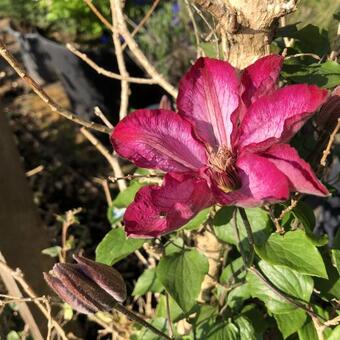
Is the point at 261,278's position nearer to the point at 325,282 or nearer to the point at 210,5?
the point at 325,282

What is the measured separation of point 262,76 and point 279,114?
0.05 metres

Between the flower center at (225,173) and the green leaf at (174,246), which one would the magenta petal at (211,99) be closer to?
the flower center at (225,173)

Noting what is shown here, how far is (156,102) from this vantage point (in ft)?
9.20

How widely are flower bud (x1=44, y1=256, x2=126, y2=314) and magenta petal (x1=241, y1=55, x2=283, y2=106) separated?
0.27m

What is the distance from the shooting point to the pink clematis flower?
52cm

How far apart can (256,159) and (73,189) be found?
1.75 metres

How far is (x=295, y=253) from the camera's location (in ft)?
2.23

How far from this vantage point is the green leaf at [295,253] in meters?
0.66

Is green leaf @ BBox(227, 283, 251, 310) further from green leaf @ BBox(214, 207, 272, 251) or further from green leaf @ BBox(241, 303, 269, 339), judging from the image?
green leaf @ BBox(214, 207, 272, 251)

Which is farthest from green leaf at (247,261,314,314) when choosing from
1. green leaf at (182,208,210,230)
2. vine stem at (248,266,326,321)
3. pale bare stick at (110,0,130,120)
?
pale bare stick at (110,0,130,120)

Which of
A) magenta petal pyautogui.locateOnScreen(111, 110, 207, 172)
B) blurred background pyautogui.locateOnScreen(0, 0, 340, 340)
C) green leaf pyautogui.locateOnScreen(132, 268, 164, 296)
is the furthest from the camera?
blurred background pyautogui.locateOnScreen(0, 0, 340, 340)

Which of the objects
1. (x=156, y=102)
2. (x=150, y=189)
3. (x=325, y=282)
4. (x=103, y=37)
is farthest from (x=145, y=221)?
(x=103, y=37)

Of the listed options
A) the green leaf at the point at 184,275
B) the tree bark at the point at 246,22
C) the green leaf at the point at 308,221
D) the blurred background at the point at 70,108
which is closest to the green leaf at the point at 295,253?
the green leaf at the point at 308,221

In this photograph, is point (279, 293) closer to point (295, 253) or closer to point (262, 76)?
point (295, 253)
